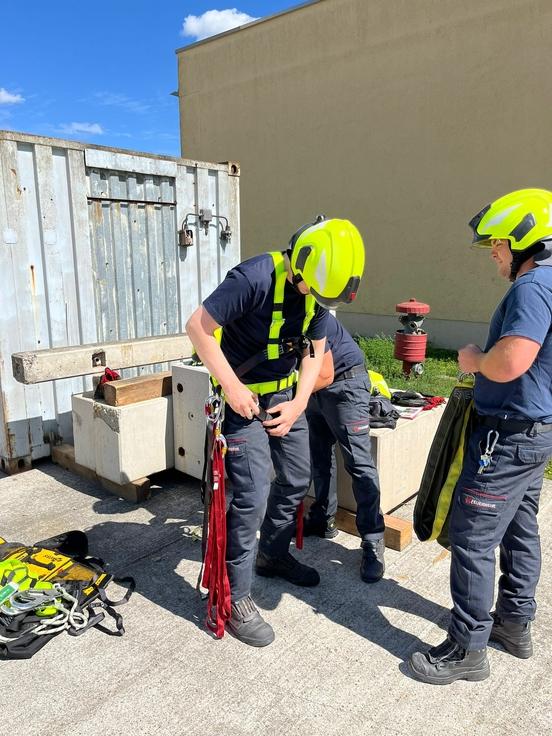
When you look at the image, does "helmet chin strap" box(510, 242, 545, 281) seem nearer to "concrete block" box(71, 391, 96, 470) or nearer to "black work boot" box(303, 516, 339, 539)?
"black work boot" box(303, 516, 339, 539)

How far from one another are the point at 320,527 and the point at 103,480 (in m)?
1.90

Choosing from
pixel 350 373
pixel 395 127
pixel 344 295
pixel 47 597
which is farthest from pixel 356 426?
pixel 395 127

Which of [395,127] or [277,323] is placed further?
[395,127]

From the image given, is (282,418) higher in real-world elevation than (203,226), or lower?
lower

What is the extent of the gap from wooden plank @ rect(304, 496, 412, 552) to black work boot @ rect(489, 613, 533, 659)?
0.98 metres

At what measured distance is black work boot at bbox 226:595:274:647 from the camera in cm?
290

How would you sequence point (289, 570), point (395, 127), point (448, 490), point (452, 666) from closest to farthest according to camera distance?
point (452, 666)
point (448, 490)
point (289, 570)
point (395, 127)

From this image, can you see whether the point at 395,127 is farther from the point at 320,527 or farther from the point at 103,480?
the point at 320,527

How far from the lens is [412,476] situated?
→ 14.8 feet

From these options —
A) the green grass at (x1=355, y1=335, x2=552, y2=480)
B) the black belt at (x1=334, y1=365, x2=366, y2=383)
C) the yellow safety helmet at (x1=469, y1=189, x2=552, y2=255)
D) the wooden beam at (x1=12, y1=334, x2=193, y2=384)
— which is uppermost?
the yellow safety helmet at (x1=469, y1=189, x2=552, y2=255)

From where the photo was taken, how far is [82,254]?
532 centimetres

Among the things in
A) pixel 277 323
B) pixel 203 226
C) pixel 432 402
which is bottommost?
pixel 432 402

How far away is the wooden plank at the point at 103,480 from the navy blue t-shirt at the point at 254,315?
6.65ft

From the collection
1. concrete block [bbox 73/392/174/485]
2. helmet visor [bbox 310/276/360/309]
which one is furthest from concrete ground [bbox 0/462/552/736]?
helmet visor [bbox 310/276/360/309]
